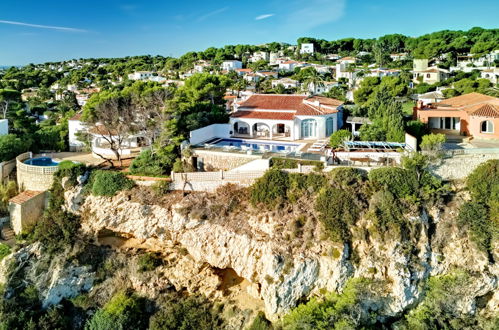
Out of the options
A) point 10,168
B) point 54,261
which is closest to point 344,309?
point 54,261

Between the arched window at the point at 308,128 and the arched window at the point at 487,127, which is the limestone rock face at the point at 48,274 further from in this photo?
the arched window at the point at 487,127

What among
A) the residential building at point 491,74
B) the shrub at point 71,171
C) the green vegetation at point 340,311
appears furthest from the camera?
the residential building at point 491,74

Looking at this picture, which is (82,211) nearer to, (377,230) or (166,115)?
(166,115)

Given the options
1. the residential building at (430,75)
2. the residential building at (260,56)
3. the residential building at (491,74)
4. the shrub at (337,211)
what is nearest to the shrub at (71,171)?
the shrub at (337,211)

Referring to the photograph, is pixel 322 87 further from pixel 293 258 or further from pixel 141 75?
pixel 293 258

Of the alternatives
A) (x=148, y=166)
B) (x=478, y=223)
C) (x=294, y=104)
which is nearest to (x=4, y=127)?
(x=148, y=166)

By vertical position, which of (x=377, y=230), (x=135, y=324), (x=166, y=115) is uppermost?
(x=166, y=115)
